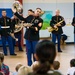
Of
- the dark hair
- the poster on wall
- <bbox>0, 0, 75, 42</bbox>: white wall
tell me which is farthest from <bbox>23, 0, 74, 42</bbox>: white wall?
the dark hair

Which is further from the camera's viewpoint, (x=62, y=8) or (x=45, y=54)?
(x=62, y=8)

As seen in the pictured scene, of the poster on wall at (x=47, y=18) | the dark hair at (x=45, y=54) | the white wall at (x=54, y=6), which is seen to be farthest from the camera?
the poster on wall at (x=47, y=18)

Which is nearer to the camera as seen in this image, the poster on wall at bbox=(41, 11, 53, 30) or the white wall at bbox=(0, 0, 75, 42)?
the white wall at bbox=(0, 0, 75, 42)

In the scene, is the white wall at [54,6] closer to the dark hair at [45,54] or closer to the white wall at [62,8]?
the white wall at [62,8]

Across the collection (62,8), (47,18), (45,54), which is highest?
(62,8)

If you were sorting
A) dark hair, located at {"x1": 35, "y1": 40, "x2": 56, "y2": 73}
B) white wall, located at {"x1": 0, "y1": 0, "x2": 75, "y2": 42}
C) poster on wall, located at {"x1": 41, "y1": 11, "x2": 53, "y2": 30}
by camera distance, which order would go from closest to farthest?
1. dark hair, located at {"x1": 35, "y1": 40, "x2": 56, "y2": 73}
2. white wall, located at {"x1": 0, "y1": 0, "x2": 75, "y2": 42}
3. poster on wall, located at {"x1": 41, "y1": 11, "x2": 53, "y2": 30}

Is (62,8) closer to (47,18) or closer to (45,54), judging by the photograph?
(47,18)

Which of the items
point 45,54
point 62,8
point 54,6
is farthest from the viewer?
point 62,8

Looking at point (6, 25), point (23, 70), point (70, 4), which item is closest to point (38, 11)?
point (6, 25)

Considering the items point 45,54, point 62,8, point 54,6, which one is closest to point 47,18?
point 54,6

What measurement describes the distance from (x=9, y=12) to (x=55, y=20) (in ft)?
8.91

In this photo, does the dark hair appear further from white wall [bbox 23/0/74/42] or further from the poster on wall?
the poster on wall

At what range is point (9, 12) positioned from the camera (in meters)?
11.1

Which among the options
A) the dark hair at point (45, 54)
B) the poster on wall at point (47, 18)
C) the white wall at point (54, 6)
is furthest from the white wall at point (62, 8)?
the dark hair at point (45, 54)
